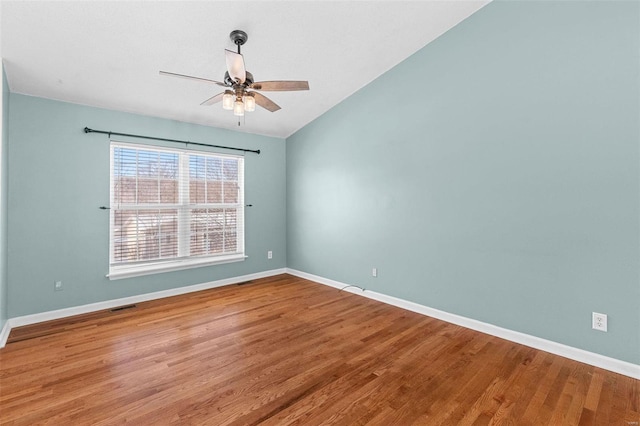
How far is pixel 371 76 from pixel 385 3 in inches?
45.6

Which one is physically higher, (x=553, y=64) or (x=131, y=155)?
(x=553, y=64)

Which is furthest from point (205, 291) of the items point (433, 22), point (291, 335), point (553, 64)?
point (553, 64)

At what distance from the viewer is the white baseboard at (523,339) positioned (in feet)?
7.26

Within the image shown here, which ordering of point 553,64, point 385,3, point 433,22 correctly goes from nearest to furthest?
1. point 553,64
2. point 385,3
3. point 433,22

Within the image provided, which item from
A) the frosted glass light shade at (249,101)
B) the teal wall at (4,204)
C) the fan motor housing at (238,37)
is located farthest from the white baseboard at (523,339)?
the teal wall at (4,204)

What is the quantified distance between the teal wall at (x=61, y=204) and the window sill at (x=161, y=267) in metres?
0.09

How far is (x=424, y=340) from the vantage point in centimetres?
275

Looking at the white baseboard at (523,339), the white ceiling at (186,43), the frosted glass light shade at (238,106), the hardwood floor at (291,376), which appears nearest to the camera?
the hardwood floor at (291,376)

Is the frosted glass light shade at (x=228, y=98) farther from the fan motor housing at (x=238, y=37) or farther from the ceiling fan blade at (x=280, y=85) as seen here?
the fan motor housing at (x=238, y=37)

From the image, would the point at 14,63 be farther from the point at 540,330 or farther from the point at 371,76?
the point at 540,330

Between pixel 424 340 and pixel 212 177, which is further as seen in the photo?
pixel 212 177

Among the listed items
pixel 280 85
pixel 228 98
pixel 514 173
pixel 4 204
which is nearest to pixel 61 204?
pixel 4 204

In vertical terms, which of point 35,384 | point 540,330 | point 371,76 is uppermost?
point 371,76

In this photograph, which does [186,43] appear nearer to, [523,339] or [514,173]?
[514,173]
